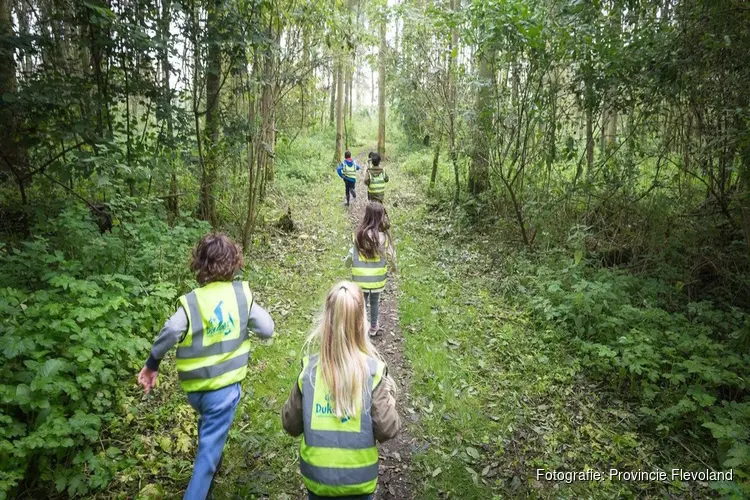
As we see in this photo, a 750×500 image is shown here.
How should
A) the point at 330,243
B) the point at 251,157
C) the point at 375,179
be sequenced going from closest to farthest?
the point at 251,157
the point at 330,243
the point at 375,179

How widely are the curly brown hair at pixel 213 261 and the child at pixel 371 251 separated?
2.64 metres

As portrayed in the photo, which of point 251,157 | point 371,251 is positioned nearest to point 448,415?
point 371,251

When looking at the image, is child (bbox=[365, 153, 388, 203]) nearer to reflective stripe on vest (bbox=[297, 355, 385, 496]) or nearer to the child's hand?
the child's hand

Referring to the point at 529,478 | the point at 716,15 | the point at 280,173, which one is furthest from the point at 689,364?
the point at 280,173

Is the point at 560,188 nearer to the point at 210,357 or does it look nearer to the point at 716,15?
the point at 716,15

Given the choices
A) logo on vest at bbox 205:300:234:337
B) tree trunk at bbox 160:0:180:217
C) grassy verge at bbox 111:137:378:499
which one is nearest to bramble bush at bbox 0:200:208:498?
grassy verge at bbox 111:137:378:499

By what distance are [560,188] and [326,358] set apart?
8115 mm

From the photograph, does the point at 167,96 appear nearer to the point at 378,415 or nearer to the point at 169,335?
the point at 169,335

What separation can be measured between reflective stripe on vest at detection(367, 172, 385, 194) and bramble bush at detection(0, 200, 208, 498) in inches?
267

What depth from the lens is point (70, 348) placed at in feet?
12.0

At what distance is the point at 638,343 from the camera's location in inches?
208

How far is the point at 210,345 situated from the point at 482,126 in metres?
8.49

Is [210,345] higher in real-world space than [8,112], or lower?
lower

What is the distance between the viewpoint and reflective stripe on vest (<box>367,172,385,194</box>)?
453 inches
